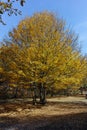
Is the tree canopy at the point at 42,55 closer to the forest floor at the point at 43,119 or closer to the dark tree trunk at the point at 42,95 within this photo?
the dark tree trunk at the point at 42,95

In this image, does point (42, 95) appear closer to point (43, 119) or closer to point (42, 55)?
point (42, 55)

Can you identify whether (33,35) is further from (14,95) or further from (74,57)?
(14,95)

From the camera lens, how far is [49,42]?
25.5 meters

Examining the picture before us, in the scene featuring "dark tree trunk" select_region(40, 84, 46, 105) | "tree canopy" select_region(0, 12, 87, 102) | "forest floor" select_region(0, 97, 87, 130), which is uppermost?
"tree canopy" select_region(0, 12, 87, 102)

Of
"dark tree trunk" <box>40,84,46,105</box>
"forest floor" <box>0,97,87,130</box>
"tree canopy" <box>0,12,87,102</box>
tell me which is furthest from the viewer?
"dark tree trunk" <box>40,84,46,105</box>

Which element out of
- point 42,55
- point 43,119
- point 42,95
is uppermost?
point 42,55

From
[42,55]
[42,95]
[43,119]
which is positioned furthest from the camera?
[42,95]

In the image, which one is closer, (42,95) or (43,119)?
(43,119)

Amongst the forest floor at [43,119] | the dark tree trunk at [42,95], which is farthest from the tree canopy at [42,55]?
the forest floor at [43,119]

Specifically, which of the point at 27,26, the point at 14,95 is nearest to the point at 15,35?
the point at 27,26

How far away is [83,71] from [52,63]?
3.49 metres

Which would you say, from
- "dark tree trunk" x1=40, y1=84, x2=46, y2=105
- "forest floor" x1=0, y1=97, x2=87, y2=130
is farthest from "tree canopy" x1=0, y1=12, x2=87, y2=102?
"forest floor" x1=0, y1=97, x2=87, y2=130

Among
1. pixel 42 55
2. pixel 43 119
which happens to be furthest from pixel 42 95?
pixel 43 119

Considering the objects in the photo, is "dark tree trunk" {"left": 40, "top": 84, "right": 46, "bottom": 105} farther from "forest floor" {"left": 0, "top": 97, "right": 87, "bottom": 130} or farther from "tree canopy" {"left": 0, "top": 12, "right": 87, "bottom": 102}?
"forest floor" {"left": 0, "top": 97, "right": 87, "bottom": 130}
